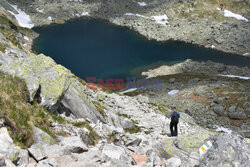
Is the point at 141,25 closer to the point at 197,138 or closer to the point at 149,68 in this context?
the point at 149,68

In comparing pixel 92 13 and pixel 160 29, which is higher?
pixel 92 13

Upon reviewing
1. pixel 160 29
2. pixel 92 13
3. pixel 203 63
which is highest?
pixel 92 13

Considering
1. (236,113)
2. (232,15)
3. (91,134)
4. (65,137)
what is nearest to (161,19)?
(232,15)

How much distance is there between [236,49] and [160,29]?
4232 centimetres

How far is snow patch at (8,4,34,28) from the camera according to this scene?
122344 millimetres

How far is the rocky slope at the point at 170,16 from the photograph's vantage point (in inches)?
4508

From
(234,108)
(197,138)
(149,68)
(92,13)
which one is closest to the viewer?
(197,138)

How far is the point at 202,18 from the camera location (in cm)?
13175

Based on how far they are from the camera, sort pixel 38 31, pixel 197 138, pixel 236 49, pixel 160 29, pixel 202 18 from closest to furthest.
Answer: pixel 197 138 → pixel 236 49 → pixel 38 31 → pixel 160 29 → pixel 202 18

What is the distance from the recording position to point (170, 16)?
138 meters

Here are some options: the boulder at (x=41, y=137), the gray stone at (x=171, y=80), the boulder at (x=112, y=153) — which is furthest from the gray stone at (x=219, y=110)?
the boulder at (x=41, y=137)

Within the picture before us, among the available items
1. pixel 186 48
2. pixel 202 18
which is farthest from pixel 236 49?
pixel 202 18

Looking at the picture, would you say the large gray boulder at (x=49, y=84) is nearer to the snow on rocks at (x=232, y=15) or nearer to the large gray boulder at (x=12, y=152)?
the large gray boulder at (x=12, y=152)

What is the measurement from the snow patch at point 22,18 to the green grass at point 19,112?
12357 cm
